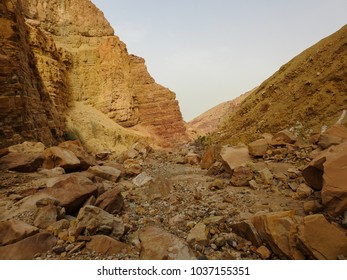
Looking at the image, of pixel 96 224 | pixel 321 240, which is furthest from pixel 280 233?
pixel 96 224

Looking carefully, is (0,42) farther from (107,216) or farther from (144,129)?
(144,129)

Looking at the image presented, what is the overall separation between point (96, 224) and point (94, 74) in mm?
24354

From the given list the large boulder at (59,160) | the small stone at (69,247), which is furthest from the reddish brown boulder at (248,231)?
the large boulder at (59,160)

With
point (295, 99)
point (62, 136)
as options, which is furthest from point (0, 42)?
point (295, 99)

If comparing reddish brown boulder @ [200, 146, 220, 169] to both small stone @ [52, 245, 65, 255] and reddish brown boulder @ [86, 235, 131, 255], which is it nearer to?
reddish brown boulder @ [86, 235, 131, 255]

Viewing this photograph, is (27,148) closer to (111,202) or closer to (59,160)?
(59,160)

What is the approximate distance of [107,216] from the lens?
147 inches

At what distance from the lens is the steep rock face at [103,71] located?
79.3 ft

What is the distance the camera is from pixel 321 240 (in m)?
2.68

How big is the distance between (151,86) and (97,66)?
7075mm

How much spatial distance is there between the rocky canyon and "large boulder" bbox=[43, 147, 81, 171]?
4 cm

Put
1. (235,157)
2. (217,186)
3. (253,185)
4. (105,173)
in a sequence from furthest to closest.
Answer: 1. (105,173)
2. (235,157)
3. (217,186)
4. (253,185)

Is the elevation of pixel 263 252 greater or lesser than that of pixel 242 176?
lesser

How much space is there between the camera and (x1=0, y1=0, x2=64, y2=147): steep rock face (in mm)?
10626
